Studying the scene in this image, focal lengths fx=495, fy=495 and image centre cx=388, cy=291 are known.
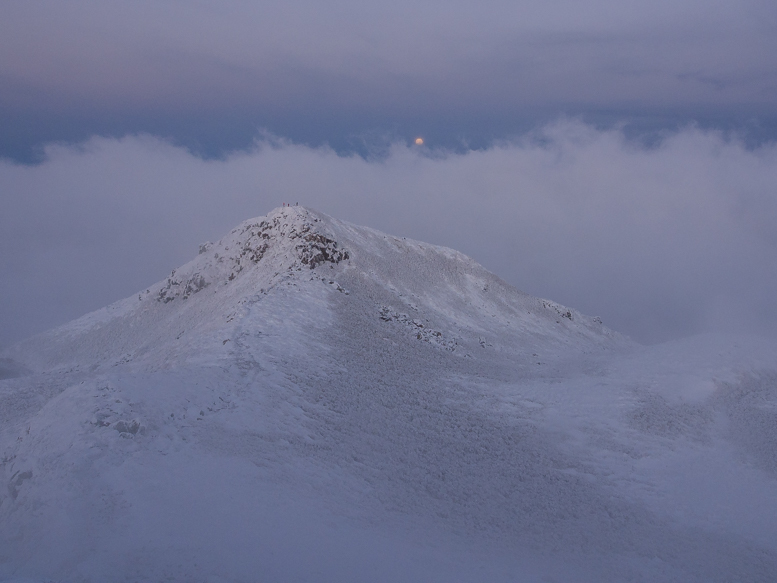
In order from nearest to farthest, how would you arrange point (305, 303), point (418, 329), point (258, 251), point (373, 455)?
1. point (373, 455)
2. point (305, 303)
3. point (418, 329)
4. point (258, 251)

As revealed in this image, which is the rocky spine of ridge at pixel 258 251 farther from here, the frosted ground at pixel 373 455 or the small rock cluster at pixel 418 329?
the small rock cluster at pixel 418 329

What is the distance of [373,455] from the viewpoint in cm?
1828

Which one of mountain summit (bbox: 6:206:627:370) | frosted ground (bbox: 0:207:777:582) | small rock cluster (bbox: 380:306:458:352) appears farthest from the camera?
small rock cluster (bbox: 380:306:458:352)

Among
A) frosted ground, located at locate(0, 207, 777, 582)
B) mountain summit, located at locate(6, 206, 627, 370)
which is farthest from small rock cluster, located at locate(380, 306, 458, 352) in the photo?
frosted ground, located at locate(0, 207, 777, 582)

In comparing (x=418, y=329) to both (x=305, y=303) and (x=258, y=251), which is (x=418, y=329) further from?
(x=258, y=251)

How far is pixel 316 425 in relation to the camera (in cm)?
1955

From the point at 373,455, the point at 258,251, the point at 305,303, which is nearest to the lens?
the point at 373,455

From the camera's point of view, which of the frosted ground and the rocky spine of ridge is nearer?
the frosted ground

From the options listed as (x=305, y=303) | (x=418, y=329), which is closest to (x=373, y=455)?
(x=305, y=303)

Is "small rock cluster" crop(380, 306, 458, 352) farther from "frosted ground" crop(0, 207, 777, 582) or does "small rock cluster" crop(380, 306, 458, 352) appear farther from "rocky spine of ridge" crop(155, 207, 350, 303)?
"rocky spine of ridge" crop(155, 207, 350, 303)

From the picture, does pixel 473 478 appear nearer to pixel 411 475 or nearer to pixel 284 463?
pixel 411 475

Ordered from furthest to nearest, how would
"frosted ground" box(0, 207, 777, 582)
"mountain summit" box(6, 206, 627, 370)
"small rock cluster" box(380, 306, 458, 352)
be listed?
"small rock cluster" box(380, 306, 458, 352), "mountain summit" box(6, 206, 627, 370), "frosted ground" box(0, 207, 777, 582)

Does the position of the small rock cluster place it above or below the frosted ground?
above

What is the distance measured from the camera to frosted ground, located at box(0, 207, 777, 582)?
11789 millimetres
